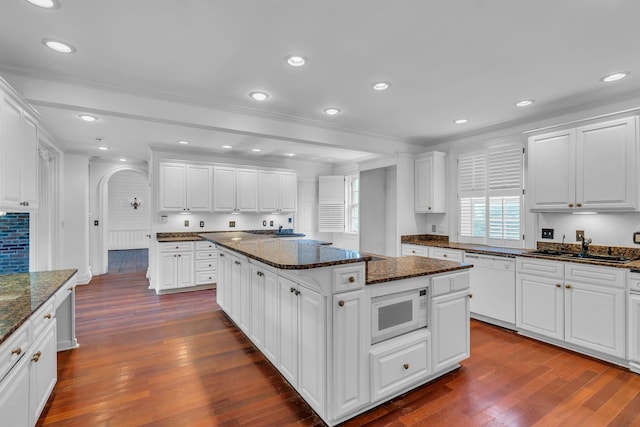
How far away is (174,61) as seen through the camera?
239cm

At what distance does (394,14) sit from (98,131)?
168 inches

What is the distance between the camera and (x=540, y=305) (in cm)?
326

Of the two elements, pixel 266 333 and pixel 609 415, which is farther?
pixel 266 333

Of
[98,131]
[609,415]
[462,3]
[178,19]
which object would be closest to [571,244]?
[609,415]

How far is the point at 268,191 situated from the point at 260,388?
173 inches

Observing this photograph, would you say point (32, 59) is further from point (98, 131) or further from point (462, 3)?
point (462, 3)

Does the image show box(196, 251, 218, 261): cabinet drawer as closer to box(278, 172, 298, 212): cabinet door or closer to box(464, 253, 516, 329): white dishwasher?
box(278, 172, 298, 212): cabinet door

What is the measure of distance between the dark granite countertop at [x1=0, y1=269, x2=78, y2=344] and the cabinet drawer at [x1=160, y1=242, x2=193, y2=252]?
2.39 meters

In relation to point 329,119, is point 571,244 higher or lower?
lower

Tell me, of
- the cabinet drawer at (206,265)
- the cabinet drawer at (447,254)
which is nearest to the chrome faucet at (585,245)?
the cabinet drawer at (447,254)

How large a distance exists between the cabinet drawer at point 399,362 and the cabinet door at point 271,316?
86cm

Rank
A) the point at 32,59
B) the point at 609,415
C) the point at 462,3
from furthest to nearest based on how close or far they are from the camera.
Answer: the point at 32,59, the point at 609,415, the point at 462,3

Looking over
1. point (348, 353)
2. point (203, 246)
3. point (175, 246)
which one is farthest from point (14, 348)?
point (203, 246)

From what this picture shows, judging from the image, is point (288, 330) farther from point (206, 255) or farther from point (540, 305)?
point (206, 255)
